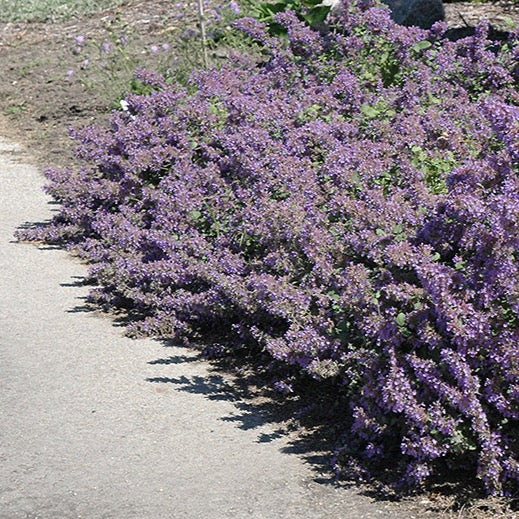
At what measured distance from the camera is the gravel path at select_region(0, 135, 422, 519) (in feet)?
14.2

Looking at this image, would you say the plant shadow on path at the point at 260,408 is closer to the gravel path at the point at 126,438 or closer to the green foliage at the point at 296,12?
the gravel path at the point at 126,438

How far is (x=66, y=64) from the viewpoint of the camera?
1295cm

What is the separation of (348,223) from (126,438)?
Answer: 54.4 inches

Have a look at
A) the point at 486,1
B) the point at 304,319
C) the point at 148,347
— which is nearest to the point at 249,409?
the point at 304,319

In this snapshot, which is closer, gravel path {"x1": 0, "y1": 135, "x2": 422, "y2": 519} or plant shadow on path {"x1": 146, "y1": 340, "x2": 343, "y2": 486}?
gravel path {"x1": 0, "y1": 135, "x2": 422, "y2": 519}

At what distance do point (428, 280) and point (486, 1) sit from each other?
8.90m

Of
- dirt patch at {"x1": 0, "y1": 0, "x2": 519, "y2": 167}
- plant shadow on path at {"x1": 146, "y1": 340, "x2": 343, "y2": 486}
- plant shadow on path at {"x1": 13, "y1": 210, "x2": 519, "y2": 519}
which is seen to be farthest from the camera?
dirt patch at {"x1": 0, "y1": 0, "x2": 519, "y2": 167}

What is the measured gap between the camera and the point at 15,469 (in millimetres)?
4641

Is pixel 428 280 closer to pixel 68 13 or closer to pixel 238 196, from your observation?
pixel 238 196

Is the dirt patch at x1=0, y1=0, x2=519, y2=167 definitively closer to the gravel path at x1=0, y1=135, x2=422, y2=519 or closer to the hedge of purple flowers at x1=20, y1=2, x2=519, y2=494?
the hedge of purple flowers at x1=20, y1=2, x2=519, y2=494

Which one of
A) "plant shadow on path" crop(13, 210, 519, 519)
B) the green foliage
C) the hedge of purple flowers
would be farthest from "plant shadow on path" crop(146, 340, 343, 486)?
the green foliage

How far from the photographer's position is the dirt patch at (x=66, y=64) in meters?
10.7

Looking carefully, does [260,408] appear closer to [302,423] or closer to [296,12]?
[302,423]

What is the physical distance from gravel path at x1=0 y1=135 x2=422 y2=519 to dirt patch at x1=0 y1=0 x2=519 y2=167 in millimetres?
3939
